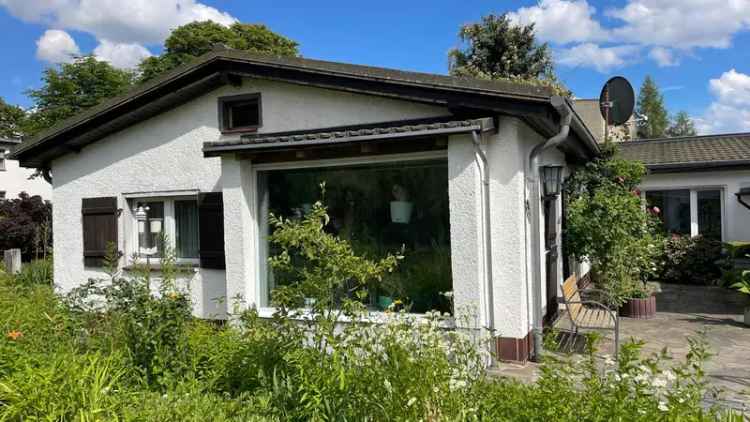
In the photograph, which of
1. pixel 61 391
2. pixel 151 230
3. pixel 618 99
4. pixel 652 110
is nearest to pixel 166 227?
pixel 151 230

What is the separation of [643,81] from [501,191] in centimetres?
6198

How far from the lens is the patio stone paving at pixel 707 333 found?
5754mm

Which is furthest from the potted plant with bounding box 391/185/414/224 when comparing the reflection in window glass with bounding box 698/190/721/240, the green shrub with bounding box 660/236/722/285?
the reflection in window glass with bounding box 698/190/721/240

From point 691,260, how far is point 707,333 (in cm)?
645

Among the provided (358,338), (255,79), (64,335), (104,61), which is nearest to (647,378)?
(358,338)

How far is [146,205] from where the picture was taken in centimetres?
921

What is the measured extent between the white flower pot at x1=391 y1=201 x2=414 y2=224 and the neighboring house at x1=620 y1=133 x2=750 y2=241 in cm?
956

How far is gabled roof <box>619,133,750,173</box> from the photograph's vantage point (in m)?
13.3

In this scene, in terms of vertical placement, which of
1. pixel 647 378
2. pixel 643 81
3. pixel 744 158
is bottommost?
pixel 647 378

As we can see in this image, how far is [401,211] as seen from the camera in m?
7.03

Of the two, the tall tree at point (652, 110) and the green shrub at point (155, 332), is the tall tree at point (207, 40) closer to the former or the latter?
the green shrub at point (155, 332)

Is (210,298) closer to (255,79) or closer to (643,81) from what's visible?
(255,79)

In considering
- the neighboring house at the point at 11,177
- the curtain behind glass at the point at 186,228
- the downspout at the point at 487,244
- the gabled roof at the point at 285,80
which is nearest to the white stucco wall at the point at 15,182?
the neighboring house at the point at 11,177

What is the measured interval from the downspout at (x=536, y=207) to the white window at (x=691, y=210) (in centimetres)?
882
